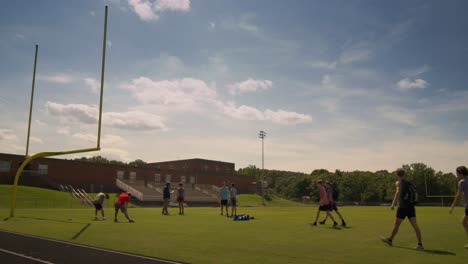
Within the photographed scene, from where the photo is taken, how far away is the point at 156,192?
63.9 meters

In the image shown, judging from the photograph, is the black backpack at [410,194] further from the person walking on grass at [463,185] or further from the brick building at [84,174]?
the brick building at [84,174]

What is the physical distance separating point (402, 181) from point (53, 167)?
201 feet

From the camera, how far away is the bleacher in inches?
2301

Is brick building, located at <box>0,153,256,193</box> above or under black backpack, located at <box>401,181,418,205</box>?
above

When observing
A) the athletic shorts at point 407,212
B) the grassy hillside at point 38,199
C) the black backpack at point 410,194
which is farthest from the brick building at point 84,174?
the black backpack at point 410,194

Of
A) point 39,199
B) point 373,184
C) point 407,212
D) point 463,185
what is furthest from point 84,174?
point 373,184

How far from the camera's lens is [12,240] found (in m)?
10.5

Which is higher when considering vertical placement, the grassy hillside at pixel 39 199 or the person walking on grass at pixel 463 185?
the person walking on grass at pixel 463 185

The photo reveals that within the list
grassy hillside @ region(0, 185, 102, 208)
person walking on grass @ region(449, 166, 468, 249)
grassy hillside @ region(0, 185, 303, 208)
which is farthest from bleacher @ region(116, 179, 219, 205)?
person walking on grass @ region(449, 166, 468, 249)

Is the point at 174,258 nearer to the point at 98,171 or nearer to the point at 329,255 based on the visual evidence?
the point at 329,255

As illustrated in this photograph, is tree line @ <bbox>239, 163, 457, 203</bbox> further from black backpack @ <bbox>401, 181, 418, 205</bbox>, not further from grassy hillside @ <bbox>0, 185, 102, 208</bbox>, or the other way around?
black backpack @ <bbox>401, 181, 418, 205</bbox>

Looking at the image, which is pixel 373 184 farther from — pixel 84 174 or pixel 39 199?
pixel 39 199

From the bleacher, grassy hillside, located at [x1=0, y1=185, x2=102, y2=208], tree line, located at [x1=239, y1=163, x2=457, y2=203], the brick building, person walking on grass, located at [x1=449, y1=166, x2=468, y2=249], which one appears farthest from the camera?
tree line, located at [x1=239, y1=163, x2=457, y2=203]

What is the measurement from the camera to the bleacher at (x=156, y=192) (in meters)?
58.4
